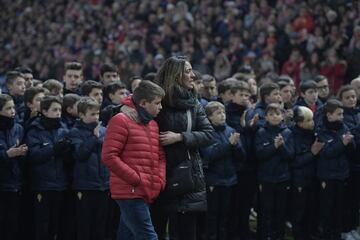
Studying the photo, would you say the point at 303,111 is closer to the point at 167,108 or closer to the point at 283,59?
the point at 167,108

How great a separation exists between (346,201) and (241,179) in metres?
1.51

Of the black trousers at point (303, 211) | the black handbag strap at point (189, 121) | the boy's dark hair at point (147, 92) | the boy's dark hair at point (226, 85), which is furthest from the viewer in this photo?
the boy's dark hair at point (226, 85)

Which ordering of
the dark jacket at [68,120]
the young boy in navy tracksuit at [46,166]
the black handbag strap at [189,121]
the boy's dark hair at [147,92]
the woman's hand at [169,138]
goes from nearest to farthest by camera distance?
1. the boy's dark hair at [147,92]
2. the woman's hand at [169,138]
3. the black handbag strap at [189,121]
4. the young boy in navy tracksuit at [46,166]
5. the dark jacket at [68,120]

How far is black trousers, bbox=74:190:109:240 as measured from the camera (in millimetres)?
8711

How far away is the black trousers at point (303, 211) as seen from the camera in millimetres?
9734

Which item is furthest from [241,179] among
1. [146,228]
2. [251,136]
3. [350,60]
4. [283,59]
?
[283,59]

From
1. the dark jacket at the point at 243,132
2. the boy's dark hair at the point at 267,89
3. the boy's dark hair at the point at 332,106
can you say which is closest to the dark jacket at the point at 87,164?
the dark jacket at the point at 243,132

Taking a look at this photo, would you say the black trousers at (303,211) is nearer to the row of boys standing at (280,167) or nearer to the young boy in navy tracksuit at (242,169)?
the row of boys standing at (280,167)

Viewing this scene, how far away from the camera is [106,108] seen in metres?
9.30

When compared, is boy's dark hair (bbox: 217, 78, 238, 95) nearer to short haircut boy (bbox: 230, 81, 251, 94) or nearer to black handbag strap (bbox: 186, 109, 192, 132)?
short haircut boy (bbox: 230, 81, 251, 94)

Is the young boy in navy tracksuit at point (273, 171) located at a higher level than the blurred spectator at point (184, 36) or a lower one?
lower

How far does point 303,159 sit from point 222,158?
1130 mm

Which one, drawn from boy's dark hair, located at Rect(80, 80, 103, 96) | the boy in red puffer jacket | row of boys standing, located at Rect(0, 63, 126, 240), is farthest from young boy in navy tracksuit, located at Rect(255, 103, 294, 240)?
the boy in red puffer jacket

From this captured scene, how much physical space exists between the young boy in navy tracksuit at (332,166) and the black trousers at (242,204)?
0.88m
